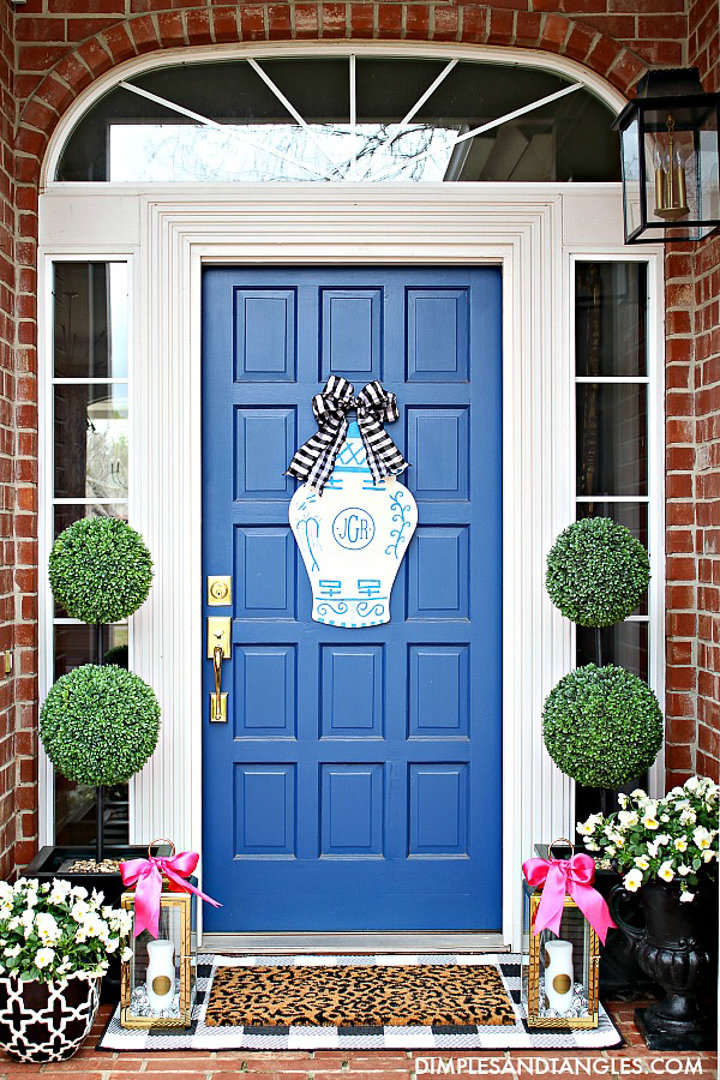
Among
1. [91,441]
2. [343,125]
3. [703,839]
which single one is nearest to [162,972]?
[703,839]

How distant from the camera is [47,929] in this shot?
2773 millimetres

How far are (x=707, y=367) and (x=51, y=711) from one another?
229cm

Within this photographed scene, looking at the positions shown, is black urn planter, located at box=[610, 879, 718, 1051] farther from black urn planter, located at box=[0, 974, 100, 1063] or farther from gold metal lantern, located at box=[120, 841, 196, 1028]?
black urn planter, located at box=[0, 974, 100, 1063]

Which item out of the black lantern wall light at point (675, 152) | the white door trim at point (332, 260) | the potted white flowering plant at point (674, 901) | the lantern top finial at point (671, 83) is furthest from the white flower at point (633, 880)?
the lantern top finial at point (671, 83)

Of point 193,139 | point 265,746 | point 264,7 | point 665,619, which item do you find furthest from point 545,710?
point 264,7

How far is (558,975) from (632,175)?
224cm

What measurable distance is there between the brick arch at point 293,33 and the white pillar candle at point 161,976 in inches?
95.8

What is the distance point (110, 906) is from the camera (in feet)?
10.0

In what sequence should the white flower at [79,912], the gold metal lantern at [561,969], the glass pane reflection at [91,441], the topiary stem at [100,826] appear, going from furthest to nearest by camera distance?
the glass pane reflection at [91,441]
the topiary stem at [100,826]
the gold metal lantern at [561,969]
the white flower at [79,912]

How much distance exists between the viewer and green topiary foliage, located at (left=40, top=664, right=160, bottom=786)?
9.86 ft

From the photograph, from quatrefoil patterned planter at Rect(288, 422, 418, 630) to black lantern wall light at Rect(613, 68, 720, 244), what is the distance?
118cm

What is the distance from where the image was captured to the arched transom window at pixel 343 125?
11.4 ft

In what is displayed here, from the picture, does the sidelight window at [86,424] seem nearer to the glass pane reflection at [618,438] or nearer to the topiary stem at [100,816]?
the topiary stem at [100,816]

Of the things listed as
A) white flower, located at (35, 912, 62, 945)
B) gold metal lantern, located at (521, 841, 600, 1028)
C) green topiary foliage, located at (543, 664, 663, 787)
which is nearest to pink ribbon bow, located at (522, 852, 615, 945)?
gold metal lantern, located at (521, 841, 600, 1028)
